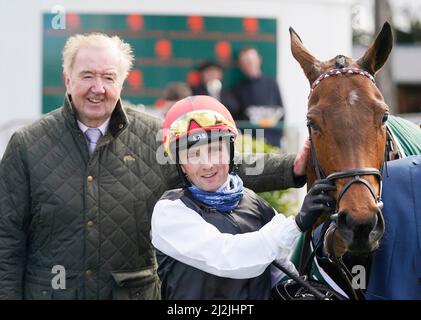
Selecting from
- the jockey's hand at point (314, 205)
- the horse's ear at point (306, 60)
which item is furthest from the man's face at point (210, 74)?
the jockey's hand at point (314, 205)

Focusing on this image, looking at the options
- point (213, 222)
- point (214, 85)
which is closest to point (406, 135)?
point (213, 222)

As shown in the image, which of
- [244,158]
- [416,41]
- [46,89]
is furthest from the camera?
[416,41]

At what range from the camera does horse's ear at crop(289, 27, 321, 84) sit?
12.6 ft

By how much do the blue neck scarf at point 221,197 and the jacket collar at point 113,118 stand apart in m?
0.81

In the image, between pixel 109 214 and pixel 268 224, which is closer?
pixel 268 224

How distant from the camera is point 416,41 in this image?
31.4 metres

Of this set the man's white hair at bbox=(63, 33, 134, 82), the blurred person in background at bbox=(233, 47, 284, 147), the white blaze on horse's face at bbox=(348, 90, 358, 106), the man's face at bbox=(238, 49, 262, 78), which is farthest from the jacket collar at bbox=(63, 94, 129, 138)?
the man's face at bbox=(238, 49, 262, 78)

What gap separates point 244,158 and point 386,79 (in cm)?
887

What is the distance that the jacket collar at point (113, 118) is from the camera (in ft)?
13.8

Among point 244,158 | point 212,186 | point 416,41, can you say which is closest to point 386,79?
point 244,158

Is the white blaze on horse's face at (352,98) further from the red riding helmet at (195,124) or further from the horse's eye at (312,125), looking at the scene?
the red riding helmet at (195,124)

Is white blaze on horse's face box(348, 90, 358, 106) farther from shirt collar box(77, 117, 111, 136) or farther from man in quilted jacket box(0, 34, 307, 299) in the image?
shirt collar box(77, 117, 111, 136)
